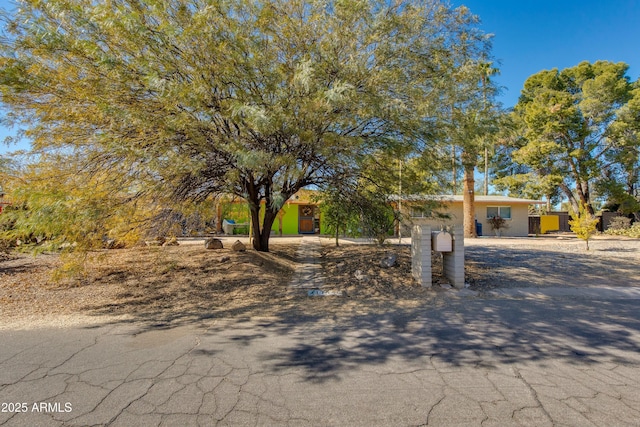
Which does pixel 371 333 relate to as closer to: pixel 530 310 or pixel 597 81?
pixel 530 310

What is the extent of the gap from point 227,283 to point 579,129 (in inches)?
1048

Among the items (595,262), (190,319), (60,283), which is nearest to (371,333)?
(190,319)

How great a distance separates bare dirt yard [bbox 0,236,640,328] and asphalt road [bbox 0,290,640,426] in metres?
0.73

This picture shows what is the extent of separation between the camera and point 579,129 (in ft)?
78.4

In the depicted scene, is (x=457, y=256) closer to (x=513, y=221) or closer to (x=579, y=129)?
(x=513, y=221)

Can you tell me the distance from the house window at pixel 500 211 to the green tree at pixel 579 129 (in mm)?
3265

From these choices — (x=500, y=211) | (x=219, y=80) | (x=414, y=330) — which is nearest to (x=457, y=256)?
(x=414, y=330)

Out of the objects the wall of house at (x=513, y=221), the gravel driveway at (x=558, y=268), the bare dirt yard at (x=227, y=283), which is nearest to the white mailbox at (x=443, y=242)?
the bare dirt yard at (x=227, y=283)

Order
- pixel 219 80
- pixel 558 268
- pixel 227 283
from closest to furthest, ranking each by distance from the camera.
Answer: pixel 219 80 → pixel 227 283 → pixel 558 268

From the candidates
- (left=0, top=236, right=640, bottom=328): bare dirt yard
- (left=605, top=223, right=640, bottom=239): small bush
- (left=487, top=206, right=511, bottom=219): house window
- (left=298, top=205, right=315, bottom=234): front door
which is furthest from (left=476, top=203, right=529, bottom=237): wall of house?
(left=0, top=236, right=640, bottom=328): bare dirt yard

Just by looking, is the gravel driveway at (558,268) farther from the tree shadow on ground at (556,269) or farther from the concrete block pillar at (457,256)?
the concrete block pillar at (457,256)

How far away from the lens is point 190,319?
18.0ft

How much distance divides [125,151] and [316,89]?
3.42 metres

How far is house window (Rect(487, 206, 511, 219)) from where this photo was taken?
23.5 m
